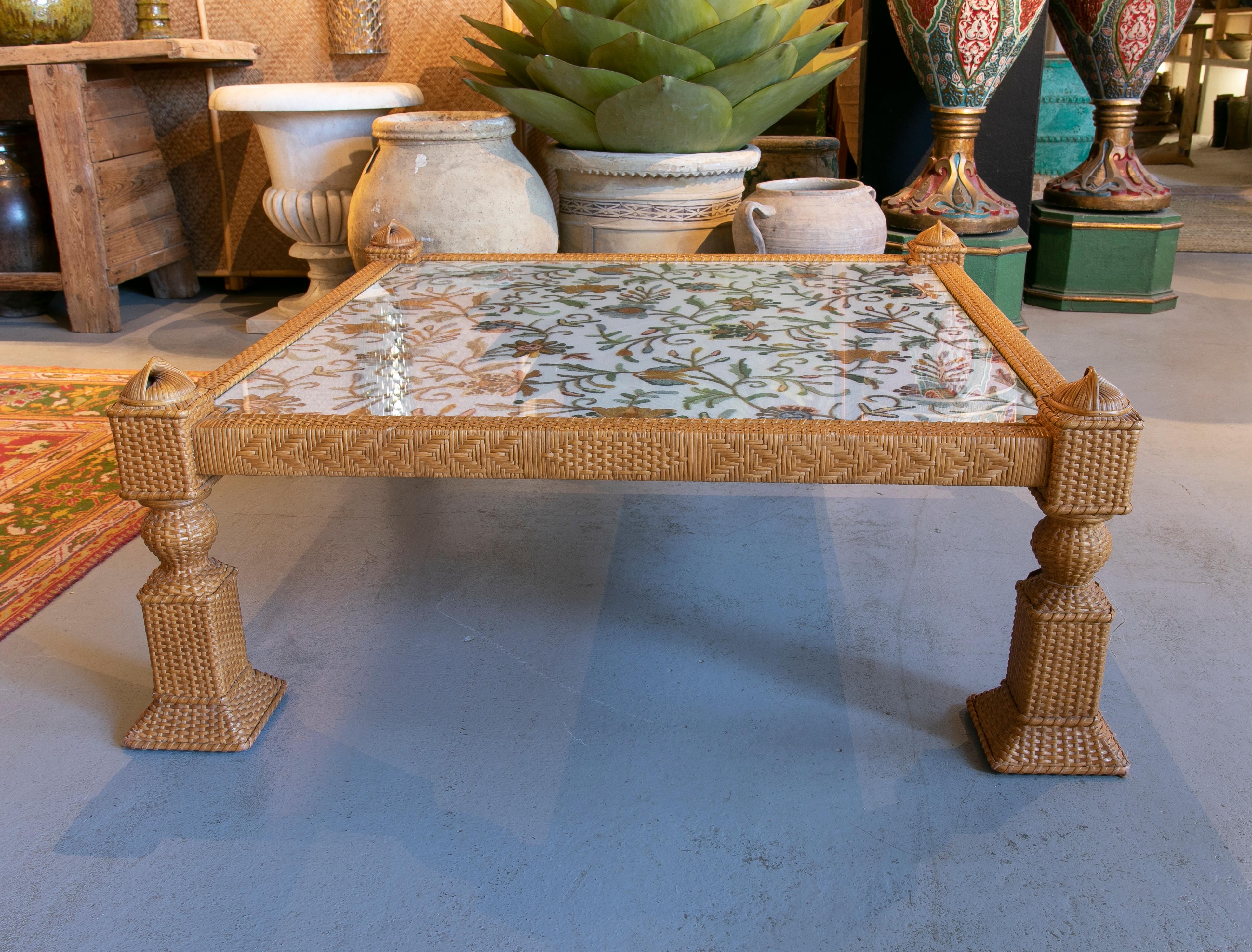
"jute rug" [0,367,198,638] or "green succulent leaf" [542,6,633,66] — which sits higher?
"green succulent leaf" [542,6,633,66]

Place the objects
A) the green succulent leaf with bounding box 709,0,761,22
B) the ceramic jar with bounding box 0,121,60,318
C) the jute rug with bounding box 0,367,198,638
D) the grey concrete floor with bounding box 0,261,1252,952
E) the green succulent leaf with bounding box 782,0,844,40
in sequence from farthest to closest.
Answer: the ceramic jar with bounding box 0,121,60,318 → the green succulent leaf with bounding box 782,0,844,40 → the green succulent leaf with bounding box 709,0,761,22 → the jute rug with bounding box 0,367,198,638 → the grey concrete floor with bounding box 0,261,1252,952

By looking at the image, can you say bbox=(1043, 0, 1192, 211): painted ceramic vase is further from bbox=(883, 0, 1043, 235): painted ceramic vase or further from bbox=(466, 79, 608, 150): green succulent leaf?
bbox=(466, 79, 608, 150): green succulent leaf

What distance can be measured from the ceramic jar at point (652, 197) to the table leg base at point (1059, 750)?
1.23 meters

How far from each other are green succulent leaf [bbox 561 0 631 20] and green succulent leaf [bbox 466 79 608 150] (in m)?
0.17

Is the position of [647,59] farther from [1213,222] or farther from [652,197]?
[1213,222]

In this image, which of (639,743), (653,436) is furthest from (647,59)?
(639,743)

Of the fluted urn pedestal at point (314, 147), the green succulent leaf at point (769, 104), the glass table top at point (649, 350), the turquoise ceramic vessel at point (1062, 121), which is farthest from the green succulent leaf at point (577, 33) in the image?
the turquoise ceramic vessel at point (1062, 121)

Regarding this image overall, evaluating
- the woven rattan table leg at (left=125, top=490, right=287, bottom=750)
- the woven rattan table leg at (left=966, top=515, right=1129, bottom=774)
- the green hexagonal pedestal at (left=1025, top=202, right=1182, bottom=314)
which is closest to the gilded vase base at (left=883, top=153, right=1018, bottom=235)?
the green hexagonal pedestal at (left=1025, top=202, right=1182, bottom=314)

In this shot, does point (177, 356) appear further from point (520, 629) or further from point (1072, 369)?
point (1072, 369)

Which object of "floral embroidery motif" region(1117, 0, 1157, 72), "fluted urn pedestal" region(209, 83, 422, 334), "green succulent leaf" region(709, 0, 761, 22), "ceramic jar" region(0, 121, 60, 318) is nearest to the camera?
"green succulent leaf" region(709, 0, 761, 22)

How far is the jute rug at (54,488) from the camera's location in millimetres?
1470

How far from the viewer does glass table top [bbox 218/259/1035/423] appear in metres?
1.06

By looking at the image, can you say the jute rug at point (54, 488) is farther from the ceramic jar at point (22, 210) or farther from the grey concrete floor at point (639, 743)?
the ceramic jar at point (22, 210)

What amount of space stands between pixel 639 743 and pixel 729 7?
4.81ft
